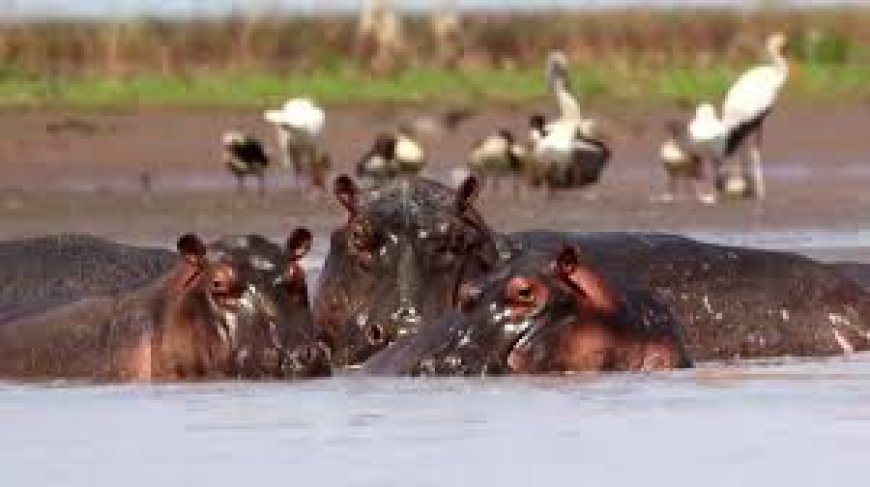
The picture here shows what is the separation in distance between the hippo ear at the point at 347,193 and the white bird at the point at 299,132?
46.1ft

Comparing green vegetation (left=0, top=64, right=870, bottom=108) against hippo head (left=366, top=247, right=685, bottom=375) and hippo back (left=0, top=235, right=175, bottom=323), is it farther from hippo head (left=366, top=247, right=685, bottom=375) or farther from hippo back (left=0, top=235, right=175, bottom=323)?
hippo head (left=366, top=247, right=685, bottom=375)

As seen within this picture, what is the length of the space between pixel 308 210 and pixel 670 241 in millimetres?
10491

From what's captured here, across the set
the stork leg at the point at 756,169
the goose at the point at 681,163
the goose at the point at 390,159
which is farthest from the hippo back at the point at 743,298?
the goose at the point at 390,159

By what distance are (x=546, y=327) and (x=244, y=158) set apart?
47.7 ft

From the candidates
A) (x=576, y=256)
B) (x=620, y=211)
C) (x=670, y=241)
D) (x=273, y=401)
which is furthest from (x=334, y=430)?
(x=620, y=211)

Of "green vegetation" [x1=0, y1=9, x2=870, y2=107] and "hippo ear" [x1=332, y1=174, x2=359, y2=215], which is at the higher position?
"green vegetation" [x1=0, y1=9, x2=870, y2=107]

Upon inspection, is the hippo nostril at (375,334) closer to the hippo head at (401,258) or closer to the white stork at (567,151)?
the hippo head at (401,258)

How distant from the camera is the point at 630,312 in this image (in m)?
8.48

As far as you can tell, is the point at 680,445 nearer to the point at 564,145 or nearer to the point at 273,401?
the point at 273,401

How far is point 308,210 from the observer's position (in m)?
20.8

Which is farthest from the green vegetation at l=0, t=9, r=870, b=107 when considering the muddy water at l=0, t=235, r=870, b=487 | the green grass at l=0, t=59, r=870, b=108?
the muddy water at l=0, t=235, r=870, b=487

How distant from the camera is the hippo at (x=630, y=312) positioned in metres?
8.44

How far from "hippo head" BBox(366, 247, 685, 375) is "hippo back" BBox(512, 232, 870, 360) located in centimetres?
113

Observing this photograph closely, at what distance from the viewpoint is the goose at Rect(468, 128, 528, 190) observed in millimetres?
23469
